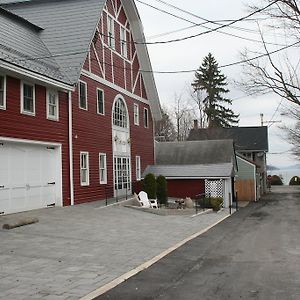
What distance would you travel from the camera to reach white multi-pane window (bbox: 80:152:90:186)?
904 inches

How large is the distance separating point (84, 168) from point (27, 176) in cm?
510

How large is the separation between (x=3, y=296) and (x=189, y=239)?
304 inches

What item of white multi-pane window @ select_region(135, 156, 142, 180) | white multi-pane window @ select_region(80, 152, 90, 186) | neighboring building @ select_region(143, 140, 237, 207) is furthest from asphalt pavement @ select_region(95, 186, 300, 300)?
neighboring building @ select_region(143, 140, 237, 207)

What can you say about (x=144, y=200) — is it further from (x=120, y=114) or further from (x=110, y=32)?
(x=110, y=32)

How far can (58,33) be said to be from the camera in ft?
76.7

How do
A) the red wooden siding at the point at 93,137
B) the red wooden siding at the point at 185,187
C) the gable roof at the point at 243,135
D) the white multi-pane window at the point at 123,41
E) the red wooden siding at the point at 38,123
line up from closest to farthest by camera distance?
the red wooden siding at the point at 38,123, the red wooden siding at the point at 93,137, the white multi-pane window at the point at 123,41, the red wooden siding at the point at 185,187, the gable roof at the point at 243,135

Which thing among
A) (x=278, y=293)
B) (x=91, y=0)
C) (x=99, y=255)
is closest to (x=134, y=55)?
(x=91, y=0)

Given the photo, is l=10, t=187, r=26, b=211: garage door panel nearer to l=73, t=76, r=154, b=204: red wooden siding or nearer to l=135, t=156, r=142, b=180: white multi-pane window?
l=73, t=76, r=154, b=204: red wooden siding

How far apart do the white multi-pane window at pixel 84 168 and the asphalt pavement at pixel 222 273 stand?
9847 mm

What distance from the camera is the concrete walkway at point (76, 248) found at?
7902 millimetres

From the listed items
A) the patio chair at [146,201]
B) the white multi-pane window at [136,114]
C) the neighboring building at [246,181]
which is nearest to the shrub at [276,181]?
the neighboring building at [246,181]

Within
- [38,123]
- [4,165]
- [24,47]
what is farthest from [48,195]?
[24,47]

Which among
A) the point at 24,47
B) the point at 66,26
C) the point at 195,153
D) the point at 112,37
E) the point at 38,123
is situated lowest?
the point at 195,153

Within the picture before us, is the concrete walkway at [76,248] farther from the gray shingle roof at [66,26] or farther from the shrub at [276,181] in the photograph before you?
the shrub at [276,181]
